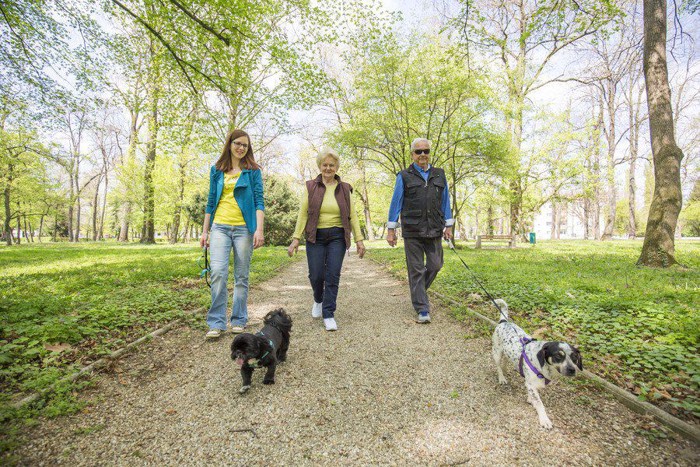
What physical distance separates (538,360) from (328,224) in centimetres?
272

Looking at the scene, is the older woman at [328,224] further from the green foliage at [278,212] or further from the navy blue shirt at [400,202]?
the green foliage at [278,212]

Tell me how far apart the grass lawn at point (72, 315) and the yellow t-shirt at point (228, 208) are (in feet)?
5.30

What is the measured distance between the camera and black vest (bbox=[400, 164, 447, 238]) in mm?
4293

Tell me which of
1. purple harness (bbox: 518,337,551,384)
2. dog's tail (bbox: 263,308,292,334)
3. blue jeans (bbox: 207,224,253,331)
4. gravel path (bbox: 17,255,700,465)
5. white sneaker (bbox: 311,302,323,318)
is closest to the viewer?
gravel path (bbox: 17,255,700,465)

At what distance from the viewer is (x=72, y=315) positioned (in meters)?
3.85

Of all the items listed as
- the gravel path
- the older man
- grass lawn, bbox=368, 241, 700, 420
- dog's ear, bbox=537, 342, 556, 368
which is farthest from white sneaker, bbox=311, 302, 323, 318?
dog's ear, bbox=537, 342, 556, 368

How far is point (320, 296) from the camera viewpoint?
4590 millimetres

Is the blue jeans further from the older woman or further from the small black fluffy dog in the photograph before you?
the small black fluffy dog

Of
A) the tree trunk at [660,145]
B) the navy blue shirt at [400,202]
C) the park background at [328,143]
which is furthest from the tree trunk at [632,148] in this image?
the navy blue shirt at [400,202]

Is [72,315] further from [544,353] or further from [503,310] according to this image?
[544,353]

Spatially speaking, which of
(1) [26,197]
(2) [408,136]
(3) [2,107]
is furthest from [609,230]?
(1) [26,197]

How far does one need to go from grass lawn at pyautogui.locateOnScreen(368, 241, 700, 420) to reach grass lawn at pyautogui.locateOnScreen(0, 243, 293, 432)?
14.5 ft

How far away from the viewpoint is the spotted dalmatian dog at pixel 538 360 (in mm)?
2088

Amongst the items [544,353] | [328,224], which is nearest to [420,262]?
[328,224]
